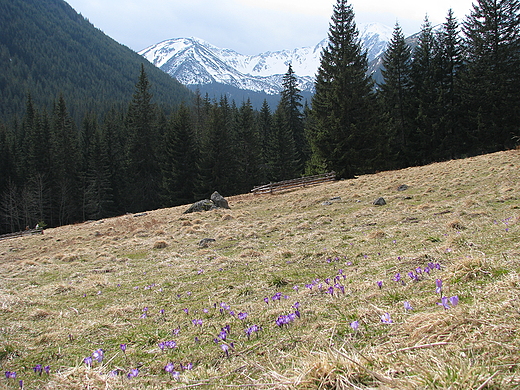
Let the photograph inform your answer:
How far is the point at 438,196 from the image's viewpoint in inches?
424

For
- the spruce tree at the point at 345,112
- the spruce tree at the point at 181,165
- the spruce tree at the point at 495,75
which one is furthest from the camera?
the spruce tree at the point at 181,165

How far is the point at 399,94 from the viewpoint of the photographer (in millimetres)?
37938

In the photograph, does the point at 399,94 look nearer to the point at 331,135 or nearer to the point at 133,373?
the point at 331,135

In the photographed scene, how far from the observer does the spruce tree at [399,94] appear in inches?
1453

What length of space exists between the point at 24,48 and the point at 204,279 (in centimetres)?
25605

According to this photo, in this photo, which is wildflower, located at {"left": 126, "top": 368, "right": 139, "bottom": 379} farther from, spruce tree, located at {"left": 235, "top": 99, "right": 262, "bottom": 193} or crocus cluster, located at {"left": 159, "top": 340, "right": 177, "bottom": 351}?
spruce tree, located at {"left": 235, "top": 99, "right": 262, "bottom": 193}

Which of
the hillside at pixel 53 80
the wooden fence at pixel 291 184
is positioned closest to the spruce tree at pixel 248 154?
the wooden fence at pixel 291 184

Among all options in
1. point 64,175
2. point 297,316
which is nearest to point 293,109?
point 64,175

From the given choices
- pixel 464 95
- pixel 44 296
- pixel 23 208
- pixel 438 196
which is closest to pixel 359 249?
pixel 44 296

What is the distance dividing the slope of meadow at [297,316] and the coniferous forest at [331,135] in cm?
2437

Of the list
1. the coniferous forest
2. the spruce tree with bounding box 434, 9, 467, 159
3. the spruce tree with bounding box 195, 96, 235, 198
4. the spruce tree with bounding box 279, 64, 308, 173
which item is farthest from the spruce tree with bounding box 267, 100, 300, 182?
the spruce tree with bounding box 434, 9, 467, 159

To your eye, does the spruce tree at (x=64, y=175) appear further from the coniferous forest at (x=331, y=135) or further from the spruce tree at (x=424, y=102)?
the spruce tree at (x=424, y=102)

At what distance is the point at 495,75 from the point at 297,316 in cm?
4089

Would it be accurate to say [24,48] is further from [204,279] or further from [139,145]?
[204,279]
